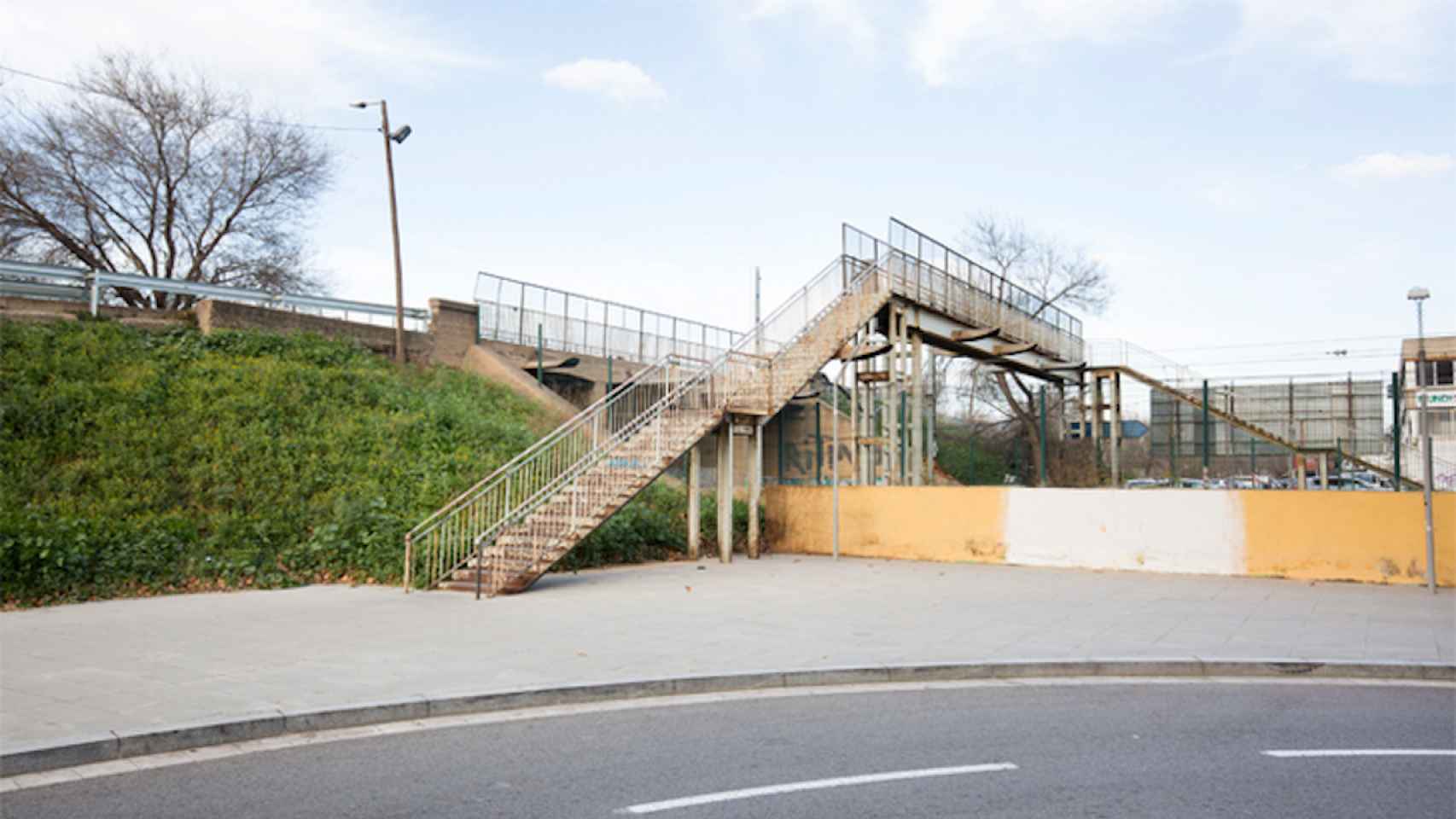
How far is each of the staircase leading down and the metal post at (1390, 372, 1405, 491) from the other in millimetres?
10118

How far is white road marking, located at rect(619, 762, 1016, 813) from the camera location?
545cm

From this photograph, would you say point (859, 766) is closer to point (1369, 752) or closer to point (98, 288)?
point (1369, 752)

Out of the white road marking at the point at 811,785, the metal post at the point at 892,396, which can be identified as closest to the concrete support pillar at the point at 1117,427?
the metal post at the point at 892,396

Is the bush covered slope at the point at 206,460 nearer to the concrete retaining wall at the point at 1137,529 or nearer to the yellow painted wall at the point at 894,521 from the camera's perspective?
the yellow painted wall at the point at 894,521

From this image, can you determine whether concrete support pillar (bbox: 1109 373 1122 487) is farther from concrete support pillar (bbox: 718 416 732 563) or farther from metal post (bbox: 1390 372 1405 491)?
concrete support pillar (bbox: 718 416 732 563)

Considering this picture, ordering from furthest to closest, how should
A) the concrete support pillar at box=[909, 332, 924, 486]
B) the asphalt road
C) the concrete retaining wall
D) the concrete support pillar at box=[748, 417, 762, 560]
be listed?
the concrete support pillar at box=[909, 332, 924, 486] < the concrete support pillar at box=[748, 417, 762, 560] < the concrete retaining wall < the asphalt road

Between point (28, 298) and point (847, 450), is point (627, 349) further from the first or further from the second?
point (28, 298)

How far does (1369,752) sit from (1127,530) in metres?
11.9

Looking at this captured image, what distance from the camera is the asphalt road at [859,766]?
214 inches

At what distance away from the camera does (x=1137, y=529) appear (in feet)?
59.1

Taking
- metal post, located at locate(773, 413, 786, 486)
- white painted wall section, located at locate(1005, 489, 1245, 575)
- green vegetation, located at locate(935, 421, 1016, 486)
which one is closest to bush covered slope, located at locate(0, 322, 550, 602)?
metal post, located at locate(773, 413, 786, 486)

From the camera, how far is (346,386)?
73.5 feet

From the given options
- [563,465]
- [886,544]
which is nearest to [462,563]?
[563,465]

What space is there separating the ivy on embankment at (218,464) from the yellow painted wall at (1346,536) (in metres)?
10.2
